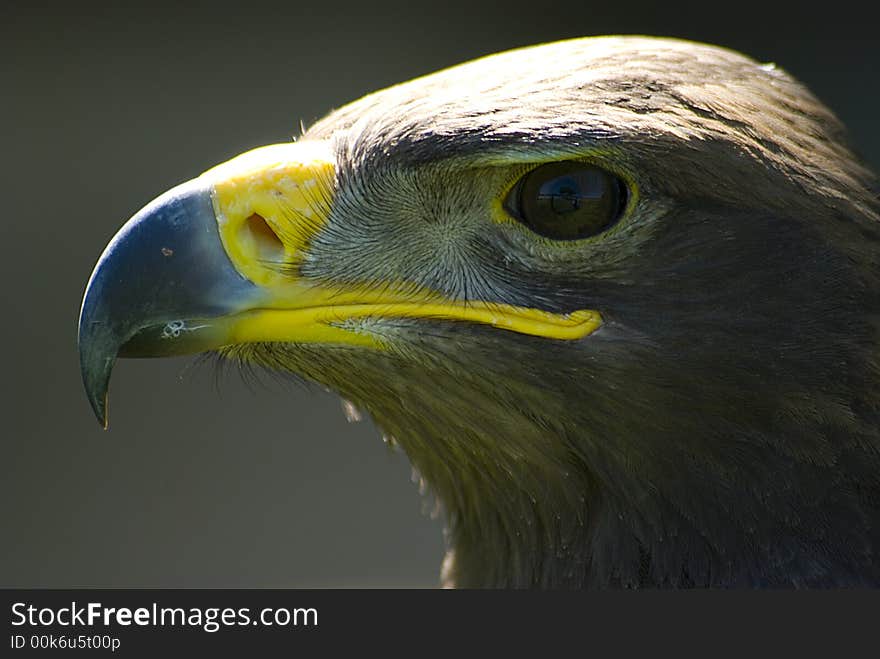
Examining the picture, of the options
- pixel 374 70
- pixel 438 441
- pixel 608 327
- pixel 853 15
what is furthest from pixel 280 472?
Answer: pixel 608 327

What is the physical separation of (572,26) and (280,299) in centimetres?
466

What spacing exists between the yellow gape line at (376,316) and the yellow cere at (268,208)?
3.2 inches

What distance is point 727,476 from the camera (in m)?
2.52

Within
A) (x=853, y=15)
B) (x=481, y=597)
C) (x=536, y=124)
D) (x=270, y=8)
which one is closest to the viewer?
(x=536, y=124)

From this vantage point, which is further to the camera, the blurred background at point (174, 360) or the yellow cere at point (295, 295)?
the blurred background at point (174, 360)

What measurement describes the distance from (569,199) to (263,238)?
618 millimetres

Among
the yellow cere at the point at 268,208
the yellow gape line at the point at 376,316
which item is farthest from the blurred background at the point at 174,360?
the yellow gape line at the point at 376,316

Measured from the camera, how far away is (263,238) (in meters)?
2.56

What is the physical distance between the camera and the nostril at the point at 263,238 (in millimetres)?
2543

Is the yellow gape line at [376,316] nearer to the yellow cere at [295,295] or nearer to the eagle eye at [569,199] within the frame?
the yellow cere at [295,295]

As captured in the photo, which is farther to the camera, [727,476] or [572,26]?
[572,26]

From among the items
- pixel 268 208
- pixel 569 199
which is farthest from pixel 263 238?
pixel 569 199

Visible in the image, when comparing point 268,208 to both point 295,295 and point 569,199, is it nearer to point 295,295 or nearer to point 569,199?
point 295,295

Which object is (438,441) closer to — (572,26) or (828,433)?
(828,433)
